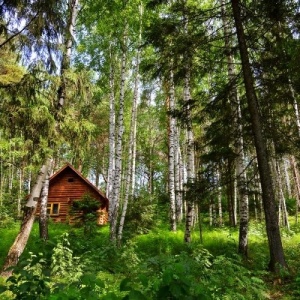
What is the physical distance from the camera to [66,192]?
68.7ft

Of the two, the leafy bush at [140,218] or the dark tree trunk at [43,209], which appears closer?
the dark tree trunk at [43,209]

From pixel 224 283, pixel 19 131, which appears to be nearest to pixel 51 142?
pixel 19 131

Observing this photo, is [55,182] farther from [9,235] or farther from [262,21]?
[262,21]

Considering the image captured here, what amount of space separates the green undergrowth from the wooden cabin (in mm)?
3859

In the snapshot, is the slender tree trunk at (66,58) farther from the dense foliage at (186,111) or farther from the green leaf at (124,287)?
the green leaf at (124,287)

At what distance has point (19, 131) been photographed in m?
7.69

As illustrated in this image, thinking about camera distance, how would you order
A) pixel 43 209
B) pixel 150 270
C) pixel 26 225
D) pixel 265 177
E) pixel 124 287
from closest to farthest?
1. pixel 124 287
2. pixel 150 270
3. pixel 265 177
4. pixel 26 225
5. pixel 43 209

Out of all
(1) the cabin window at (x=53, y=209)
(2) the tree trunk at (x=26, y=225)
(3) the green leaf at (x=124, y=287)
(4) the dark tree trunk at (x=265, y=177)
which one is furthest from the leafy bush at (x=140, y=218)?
(3) the green leaf at (x=124, y=287)

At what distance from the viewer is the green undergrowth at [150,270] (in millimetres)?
2516

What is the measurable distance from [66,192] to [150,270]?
715 inches

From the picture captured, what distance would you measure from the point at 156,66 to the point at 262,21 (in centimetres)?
332

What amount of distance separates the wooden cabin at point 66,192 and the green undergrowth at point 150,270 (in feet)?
12.7

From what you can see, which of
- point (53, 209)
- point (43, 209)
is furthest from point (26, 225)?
point (53, 209)

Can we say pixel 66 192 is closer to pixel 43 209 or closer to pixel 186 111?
pixel 43 209
